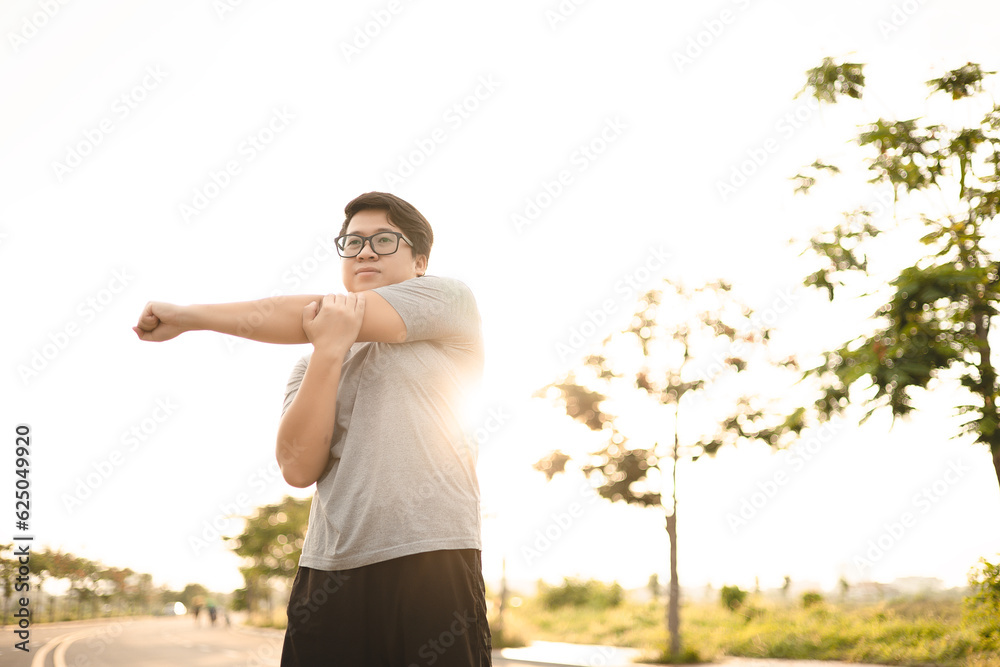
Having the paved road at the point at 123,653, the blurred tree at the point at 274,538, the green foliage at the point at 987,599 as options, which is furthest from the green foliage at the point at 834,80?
the blurred tree at the point at 274,538

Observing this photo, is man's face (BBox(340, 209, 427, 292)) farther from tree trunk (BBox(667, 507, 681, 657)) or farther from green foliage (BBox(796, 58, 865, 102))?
tree trunk (BBox(667, 507, 681, 657))

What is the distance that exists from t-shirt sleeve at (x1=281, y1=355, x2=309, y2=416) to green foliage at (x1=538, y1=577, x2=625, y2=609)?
23911 mm

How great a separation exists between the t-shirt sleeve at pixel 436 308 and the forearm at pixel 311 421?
0.19 meters

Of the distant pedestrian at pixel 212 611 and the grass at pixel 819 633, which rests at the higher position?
the grass at pixel 819 633

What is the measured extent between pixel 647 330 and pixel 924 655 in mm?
6978

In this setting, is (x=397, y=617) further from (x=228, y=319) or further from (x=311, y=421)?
(x=228, y=319)

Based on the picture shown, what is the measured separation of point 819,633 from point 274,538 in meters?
30.1

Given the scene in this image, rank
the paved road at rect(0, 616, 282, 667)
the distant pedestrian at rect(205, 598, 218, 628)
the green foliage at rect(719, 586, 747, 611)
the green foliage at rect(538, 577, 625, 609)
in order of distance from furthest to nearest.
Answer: the distant pedestrian at rect(205, 598, 218, 628)
the green foliage at rect(538, 577, 625, 609)
the green foliage at rect(719, 586, 747, 611)
the paved road at rect(0, 616, 282, 667)

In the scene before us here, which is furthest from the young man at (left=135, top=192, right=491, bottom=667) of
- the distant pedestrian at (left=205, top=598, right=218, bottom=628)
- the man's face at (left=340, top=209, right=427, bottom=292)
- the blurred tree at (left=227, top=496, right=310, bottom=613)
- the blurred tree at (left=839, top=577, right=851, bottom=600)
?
the distant pedestrian at (left=205, top=598, right=218, bottom=628)

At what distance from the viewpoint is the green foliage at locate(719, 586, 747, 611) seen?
18.0 m

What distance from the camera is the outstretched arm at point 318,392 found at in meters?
1.50

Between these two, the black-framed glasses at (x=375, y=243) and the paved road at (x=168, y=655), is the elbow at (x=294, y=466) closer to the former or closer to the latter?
the black-framed glasses at (x=375, y=243)

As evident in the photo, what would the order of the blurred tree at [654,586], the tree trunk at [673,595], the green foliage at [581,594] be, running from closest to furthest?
the tree trunk at [673,595] → the blurred tree at [654,586] → the green foliage at [581,594]

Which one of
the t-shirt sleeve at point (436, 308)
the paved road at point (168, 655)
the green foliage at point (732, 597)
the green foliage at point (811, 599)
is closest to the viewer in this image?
the t-shirt sleeve at point (436, 308)
